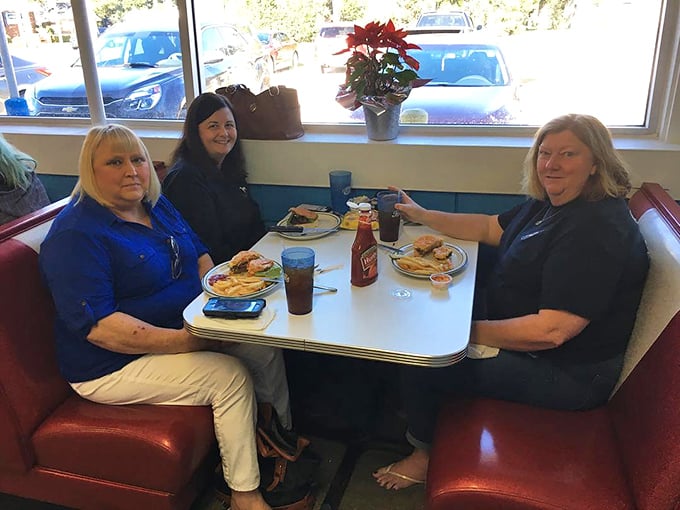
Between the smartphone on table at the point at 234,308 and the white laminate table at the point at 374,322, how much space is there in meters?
0.02

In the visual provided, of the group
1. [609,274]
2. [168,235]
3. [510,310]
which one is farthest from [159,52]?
[609,274]

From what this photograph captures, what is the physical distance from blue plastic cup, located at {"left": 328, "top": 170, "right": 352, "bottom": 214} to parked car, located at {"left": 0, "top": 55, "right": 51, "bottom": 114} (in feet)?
5.54

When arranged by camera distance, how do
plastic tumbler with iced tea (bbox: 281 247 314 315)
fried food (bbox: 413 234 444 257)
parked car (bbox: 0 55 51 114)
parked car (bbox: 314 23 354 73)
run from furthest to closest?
parked car (bbox: 0 55 51 114), parked car (bbox: 314 23 354 73), fried food (bbox: 413 234 444 257), plastic tumbler with iced tea (bbox: 281 247 314 315)

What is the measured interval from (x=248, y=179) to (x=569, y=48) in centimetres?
135

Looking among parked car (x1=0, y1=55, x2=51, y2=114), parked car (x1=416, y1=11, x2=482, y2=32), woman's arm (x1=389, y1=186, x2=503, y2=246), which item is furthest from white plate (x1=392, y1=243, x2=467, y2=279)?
parked car (x1=0, y1=55, x2=51, y2=114)

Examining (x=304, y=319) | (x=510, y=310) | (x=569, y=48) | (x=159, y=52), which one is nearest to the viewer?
(x=304, y=319)

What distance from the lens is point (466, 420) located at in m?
1.44

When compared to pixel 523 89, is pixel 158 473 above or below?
below

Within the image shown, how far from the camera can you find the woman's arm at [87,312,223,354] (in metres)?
1.45

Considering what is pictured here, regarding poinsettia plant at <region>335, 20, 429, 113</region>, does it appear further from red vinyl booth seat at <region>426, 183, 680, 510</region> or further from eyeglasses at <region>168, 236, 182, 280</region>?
red vinyl booth seat at <region>426, 183, 680, 510</region>

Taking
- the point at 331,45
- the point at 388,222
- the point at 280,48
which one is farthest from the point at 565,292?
the point at 280,48

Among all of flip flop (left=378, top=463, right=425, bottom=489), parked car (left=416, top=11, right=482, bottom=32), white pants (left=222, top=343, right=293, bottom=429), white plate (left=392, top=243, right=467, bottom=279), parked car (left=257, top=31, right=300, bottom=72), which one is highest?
parked car (left=416, top=11, right=482, bottom=32)

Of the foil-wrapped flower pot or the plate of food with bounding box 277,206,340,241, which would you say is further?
the foil-wrapped flower pot

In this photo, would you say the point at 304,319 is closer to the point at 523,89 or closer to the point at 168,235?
the point at 168,235
